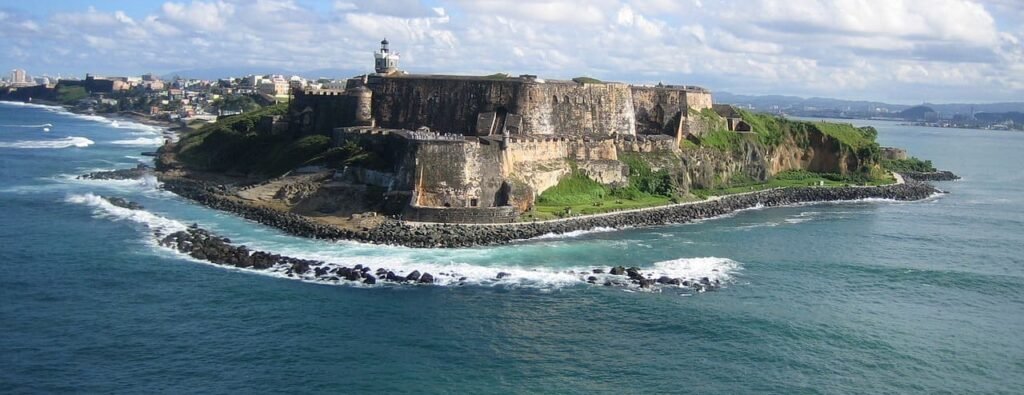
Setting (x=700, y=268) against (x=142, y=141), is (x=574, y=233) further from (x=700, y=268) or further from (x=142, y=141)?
(x=142, y=141)

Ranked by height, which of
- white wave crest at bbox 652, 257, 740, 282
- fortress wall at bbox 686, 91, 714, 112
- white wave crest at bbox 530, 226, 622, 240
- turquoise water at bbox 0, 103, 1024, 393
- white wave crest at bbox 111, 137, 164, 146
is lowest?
turquoise water at bbox 0, 103, 1024, 393

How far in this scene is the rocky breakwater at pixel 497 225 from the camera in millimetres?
41781

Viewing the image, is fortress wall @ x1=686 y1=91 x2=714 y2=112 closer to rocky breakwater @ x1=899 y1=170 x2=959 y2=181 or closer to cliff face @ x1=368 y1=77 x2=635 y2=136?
cliff face @ x1=368 y1=77 x2=635 y2=136

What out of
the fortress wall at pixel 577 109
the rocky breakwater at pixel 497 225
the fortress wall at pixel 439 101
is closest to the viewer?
the rocky breakwater at pixel 497 225

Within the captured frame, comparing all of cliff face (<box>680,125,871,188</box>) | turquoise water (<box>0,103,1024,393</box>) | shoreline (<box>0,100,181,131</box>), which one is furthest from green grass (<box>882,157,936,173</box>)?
shoreline (<box>0,100,181,131</box>)

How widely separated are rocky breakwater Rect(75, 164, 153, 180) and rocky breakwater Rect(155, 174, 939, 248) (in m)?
5.17

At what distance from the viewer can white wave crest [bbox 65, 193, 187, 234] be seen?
145 feet

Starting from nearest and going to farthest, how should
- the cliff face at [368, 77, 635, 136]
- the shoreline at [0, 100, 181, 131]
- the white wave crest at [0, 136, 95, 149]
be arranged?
the cliff face at [368, 77, 635, 136] → the white wave crest at [0, 136, 95, 149] → the shoreline at [0, 100, 181, 131]

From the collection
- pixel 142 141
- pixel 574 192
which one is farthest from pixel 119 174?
pixel 142 141

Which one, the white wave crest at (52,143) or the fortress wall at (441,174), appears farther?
the white wave crest at (52,143)

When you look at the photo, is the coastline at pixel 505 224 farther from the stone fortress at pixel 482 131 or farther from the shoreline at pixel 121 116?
the shoreline at pixel 121 116

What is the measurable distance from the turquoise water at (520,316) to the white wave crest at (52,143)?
4218 cm

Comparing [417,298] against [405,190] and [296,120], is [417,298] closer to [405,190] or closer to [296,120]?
[405,190]

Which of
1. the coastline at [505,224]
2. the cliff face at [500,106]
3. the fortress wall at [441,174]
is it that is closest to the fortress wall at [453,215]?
the coastline at [505,224]
